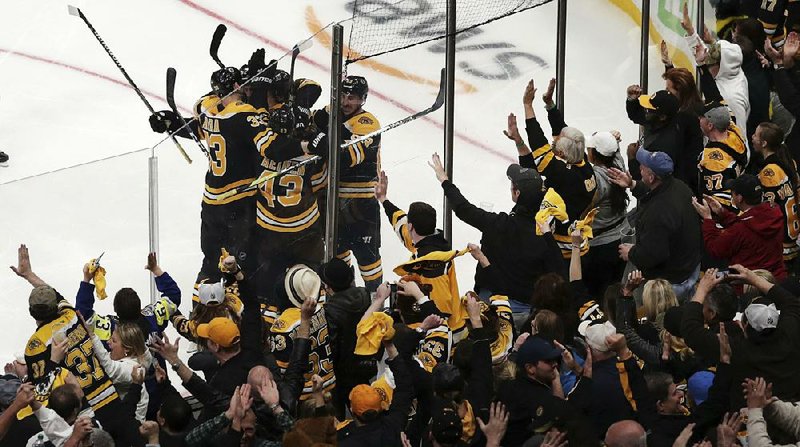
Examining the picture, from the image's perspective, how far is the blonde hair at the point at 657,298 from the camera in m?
6.28

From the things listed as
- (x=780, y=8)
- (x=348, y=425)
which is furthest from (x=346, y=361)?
(x=780, y=8)

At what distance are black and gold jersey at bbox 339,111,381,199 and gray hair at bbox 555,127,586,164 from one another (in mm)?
808

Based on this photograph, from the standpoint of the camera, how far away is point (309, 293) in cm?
609

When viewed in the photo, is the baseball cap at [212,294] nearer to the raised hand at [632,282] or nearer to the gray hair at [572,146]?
the raised hand at [632,282]

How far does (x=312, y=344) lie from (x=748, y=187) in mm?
2062

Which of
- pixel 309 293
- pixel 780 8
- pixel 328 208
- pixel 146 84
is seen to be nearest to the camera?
pixel 309 293

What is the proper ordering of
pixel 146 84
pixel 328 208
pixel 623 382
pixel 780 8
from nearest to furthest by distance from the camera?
pixel 623 382, pixel 328 208, pixel 780 8, pixel 146 84

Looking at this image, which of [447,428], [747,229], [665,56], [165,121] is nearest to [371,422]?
[447,428]

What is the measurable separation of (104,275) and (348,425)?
73.6 inches

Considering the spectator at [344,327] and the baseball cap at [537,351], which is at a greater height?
the baseball cap at [537,351]

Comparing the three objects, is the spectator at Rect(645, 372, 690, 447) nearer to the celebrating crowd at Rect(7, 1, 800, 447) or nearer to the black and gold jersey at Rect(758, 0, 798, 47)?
the celebrating crowd at Rect(7, 1, 800, 447)

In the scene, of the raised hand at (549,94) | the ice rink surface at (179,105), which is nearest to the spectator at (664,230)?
the raised hand at (549,94)

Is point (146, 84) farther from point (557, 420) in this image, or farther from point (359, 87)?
point (557, 420)

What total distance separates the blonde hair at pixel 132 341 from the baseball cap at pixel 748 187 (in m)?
2.55
